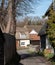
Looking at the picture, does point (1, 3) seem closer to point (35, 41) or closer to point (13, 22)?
point (13, 22)

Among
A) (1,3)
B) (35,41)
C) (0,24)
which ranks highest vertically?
(1,3)

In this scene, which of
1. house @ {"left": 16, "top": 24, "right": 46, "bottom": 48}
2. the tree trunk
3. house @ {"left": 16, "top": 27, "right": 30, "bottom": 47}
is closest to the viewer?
the tree trunk

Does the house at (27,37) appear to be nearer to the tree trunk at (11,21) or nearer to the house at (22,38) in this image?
the house at (22,38)

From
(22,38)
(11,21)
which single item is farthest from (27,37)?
(11,21)

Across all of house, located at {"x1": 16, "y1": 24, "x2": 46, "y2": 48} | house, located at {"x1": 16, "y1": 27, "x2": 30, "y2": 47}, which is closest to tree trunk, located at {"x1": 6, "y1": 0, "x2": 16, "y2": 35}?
house, located at {"x1": 16, "y1": 24, "x2": 46, "y2": 48}

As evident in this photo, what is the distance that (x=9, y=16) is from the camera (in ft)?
98.1

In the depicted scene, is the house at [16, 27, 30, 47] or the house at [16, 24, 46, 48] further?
the house at [16, 24, 46, 48]

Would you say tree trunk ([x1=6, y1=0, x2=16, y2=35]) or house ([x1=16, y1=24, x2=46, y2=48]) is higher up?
tree trunk ([x1=6, y1=0, x2=16, y2=35])

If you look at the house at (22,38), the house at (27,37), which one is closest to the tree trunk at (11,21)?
the house at (27,37)

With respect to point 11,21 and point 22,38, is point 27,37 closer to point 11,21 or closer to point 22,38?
point 22,38

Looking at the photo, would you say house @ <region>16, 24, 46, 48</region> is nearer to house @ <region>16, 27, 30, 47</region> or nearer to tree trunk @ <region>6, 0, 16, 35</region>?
house @ <region>16, 27, 30, 47</region>

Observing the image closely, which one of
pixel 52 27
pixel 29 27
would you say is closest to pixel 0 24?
pixel 52 27

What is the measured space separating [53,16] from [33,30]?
7422cm

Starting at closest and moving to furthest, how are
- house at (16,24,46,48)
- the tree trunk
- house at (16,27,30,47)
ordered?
the tree trunk → house at (16,27,30,47) → house at (16,24,46,48)
